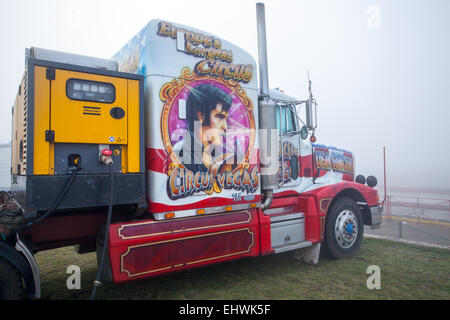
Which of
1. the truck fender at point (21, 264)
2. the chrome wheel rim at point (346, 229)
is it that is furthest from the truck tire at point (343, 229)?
the truck fender at point (21, 264)

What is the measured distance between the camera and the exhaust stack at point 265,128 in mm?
5109

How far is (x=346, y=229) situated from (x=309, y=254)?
3.14 feet

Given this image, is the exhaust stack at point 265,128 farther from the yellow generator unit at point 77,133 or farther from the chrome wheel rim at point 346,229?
the yellow generator unit at point 77,133

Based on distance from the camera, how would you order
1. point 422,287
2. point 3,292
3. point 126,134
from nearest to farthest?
point 3,292 < point 126,134 < point 422,287

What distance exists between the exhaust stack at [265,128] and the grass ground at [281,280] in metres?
1.26

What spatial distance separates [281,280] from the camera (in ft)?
16.1

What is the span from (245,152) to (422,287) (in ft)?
10.9

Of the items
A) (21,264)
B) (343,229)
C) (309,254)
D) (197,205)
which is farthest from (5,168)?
(343,229)

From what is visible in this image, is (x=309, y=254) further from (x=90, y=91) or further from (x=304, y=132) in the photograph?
(x=90, y=91)

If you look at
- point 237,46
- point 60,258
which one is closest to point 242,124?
point 237,46

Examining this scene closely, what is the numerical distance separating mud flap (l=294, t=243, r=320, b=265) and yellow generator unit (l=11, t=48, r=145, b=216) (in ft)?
11.5

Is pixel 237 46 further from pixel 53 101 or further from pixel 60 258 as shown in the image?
pixel 60 258
